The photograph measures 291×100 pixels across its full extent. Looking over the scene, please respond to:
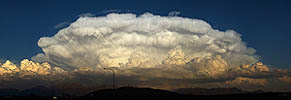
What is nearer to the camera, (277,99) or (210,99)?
(277,99)

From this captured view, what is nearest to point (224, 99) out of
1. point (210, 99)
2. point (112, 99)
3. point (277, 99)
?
point (210, 99)

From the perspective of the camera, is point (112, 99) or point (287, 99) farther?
point (112, 99)

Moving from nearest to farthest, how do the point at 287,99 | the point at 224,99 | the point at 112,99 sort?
the point at 287,99, the point at 224,99, the point at 112,99

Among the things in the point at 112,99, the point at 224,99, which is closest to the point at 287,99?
the point at 224,99

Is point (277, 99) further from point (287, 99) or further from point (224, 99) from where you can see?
point (224, 99)

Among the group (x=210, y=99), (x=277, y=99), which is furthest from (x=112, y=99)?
(x=277, y=99)

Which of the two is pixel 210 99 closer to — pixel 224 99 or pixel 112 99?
pixel 224 99

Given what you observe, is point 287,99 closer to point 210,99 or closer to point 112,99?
point 210,99

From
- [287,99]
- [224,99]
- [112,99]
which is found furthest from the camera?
[112,99]
